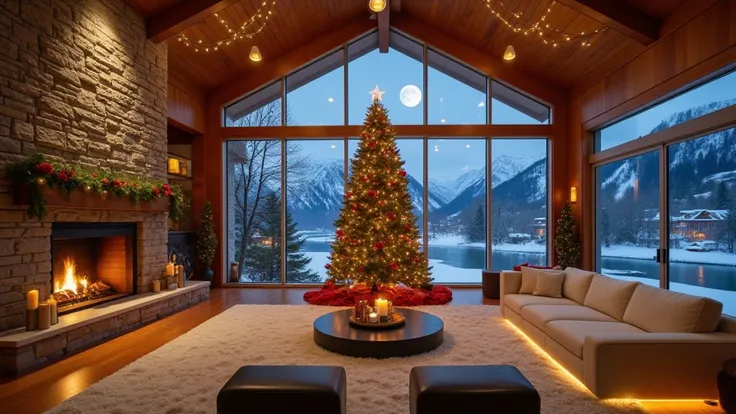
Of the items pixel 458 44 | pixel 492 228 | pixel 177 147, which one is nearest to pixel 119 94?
pixel 177 147

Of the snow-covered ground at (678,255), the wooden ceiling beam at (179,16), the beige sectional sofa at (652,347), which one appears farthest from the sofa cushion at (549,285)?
the wooden ceiling beam at (179,16)

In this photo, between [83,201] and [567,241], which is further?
[567,241]

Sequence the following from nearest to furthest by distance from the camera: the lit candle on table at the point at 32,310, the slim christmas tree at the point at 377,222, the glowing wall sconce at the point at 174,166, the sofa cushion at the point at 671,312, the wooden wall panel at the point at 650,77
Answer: the sofa cushion at the point at 671,312
the lit candle on table at the point at 32,310
the wooden wall panel at the point at 650,77
the slim christmas tree at the point at 377,222
the glowing wall sconce at the point at 174,166

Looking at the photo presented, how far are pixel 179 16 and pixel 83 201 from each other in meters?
3.07

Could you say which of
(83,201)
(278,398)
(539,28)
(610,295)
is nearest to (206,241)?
(83,201)

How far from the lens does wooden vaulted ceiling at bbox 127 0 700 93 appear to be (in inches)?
222

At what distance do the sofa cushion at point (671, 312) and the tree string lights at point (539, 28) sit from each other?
446 cm

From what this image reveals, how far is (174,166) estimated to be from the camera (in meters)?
8.16

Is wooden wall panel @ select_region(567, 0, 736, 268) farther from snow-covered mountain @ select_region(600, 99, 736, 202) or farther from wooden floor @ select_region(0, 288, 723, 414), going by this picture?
wooden floor @ select_region(0, 288, 723, 414)

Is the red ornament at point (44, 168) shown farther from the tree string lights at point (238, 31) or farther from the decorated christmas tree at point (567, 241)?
the decorated christmas tree at point (567, 241)

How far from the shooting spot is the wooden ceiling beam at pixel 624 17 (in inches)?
220

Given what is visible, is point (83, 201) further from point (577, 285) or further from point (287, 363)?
point (577, 285)

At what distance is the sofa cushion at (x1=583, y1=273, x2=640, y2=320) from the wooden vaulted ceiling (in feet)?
11.5

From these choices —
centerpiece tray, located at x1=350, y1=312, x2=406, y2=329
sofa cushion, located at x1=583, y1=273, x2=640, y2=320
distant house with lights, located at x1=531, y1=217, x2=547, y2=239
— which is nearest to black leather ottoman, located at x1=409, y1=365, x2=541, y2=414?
centerpiece tray, located at x1=350, y1=312, x2=406, y2=329
